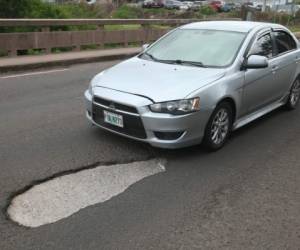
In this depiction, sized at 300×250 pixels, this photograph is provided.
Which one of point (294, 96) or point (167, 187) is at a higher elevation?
point (294, 96)

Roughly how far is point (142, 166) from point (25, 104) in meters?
3.50

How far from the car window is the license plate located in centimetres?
219

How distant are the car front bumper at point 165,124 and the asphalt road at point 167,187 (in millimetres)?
257

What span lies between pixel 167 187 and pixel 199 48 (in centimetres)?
252

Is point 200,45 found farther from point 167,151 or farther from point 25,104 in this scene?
point 25,104

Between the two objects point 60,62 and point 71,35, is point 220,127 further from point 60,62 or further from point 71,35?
point 71,35

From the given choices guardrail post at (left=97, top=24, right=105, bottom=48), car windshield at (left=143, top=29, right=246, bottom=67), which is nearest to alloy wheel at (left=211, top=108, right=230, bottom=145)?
car windshield at (left=143, top=29, right=246, bottom=67)

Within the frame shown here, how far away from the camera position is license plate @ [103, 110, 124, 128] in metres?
5.83

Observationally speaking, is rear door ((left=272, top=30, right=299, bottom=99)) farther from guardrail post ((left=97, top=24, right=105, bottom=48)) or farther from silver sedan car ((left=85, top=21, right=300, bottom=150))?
guardrail post ((left=97, top=24, right=105, bottom=48))

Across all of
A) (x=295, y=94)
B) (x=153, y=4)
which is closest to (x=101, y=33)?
(x=295, y=94)

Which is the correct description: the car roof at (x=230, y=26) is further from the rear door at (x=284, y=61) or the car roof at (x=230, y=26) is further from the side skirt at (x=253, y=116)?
the side skirt at (x=253, y=116)

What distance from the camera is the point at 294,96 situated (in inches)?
336

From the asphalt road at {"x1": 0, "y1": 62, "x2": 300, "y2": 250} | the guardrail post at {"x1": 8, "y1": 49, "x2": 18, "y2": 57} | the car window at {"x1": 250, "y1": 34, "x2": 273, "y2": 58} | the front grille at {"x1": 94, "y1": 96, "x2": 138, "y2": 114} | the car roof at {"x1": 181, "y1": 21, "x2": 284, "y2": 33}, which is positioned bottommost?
the guardrail post at {"x1": 8, "y1": 49, "x2": 18, "y2": 57}

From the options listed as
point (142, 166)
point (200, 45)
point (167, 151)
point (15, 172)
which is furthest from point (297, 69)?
point (15, 172)
